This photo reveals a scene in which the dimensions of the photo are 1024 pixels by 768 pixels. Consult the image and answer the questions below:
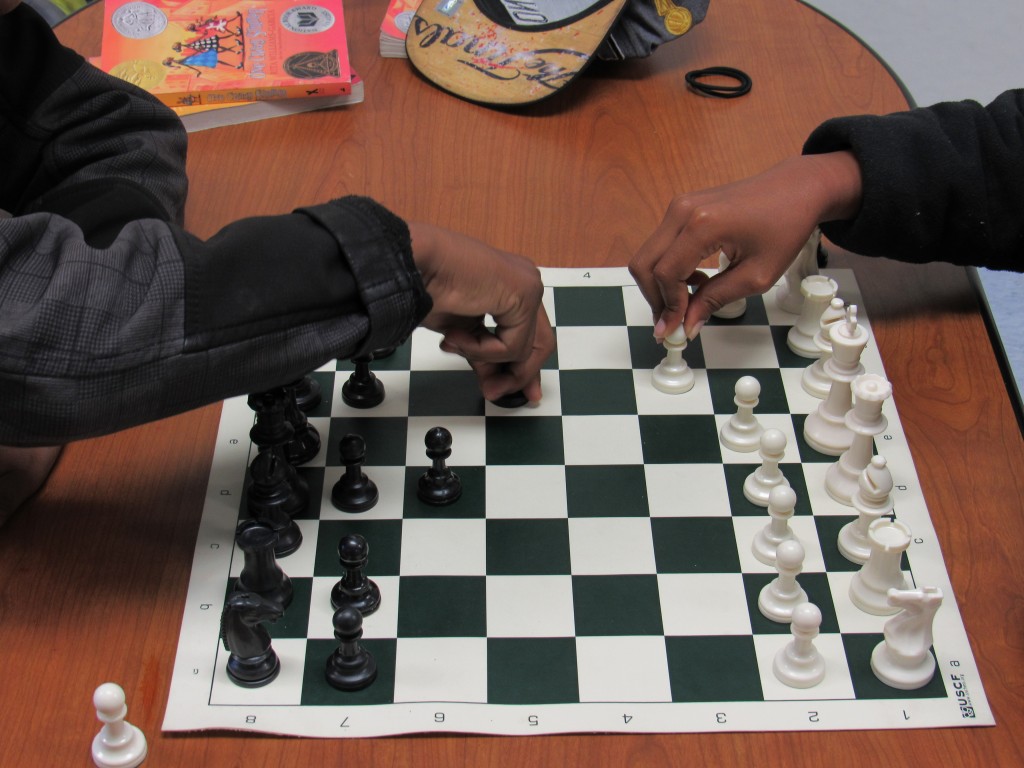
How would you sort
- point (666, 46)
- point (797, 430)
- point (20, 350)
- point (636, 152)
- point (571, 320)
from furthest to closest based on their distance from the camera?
point (666, 46) < point (636, 152) < point (571, 320) < point (797, 430) < point (20, 350)

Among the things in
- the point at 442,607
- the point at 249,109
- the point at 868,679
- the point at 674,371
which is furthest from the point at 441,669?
the point at 249,109

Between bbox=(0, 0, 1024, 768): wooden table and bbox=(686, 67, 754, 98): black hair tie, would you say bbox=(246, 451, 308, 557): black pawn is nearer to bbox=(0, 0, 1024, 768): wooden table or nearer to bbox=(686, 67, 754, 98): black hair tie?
bbox=(0, 0, 1024, 768): wooden table

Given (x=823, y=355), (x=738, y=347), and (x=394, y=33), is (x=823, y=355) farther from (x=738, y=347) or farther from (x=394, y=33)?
(x=394, y=33)

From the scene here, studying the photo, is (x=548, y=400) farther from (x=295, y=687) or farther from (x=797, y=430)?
(x=295, y=687)

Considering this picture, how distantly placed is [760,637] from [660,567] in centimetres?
12

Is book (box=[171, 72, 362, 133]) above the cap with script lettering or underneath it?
underneath

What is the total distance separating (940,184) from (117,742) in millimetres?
1089

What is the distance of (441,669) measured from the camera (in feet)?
3.42

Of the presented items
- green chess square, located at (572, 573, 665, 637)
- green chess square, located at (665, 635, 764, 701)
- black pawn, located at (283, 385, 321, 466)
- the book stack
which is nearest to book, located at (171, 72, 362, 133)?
the book stack

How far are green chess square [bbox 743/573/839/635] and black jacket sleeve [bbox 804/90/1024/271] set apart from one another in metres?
0.49

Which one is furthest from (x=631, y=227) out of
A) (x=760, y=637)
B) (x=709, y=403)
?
(x=760, y=637)

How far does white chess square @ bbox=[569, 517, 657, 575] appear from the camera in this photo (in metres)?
1.14

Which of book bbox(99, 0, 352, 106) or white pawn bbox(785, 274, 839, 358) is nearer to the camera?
white pawn bbox(785, 274, 839, 358)

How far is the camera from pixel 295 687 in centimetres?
103
